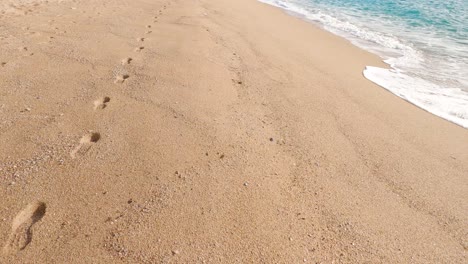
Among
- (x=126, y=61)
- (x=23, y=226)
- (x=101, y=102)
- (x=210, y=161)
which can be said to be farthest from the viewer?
(x=126, y=61)

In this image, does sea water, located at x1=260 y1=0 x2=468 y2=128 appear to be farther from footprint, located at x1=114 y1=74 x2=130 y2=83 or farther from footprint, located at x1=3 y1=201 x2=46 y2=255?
footprint, located at x1=3 y1=201 x2=46 y2=255

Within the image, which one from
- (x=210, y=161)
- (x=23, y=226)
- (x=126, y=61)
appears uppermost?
(x=126, y=61)

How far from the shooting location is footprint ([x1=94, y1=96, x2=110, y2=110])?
372 centimetres

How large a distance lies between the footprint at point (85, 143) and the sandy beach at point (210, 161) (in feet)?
0.05

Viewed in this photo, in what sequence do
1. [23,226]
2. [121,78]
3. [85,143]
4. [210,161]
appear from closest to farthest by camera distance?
[23,226]
[210,161]
[85,143]
[121,78]

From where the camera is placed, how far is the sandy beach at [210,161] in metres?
2.31

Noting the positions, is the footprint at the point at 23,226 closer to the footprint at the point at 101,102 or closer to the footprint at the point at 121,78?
the footprint at the point at 101,102

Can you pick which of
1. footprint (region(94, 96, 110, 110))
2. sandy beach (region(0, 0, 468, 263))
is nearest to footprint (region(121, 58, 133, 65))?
sandy beach (region(0, 0, 468, 263))

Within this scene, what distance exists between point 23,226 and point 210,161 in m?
1.46

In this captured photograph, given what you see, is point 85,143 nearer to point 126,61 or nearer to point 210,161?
point 210,161

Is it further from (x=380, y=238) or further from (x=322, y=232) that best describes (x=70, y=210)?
(x=380, y=238)

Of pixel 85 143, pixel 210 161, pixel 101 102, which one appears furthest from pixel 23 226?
pixel 101 102

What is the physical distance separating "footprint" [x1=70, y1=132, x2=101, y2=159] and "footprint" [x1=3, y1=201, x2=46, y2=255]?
604 mm

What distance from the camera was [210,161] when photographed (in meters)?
3.01
